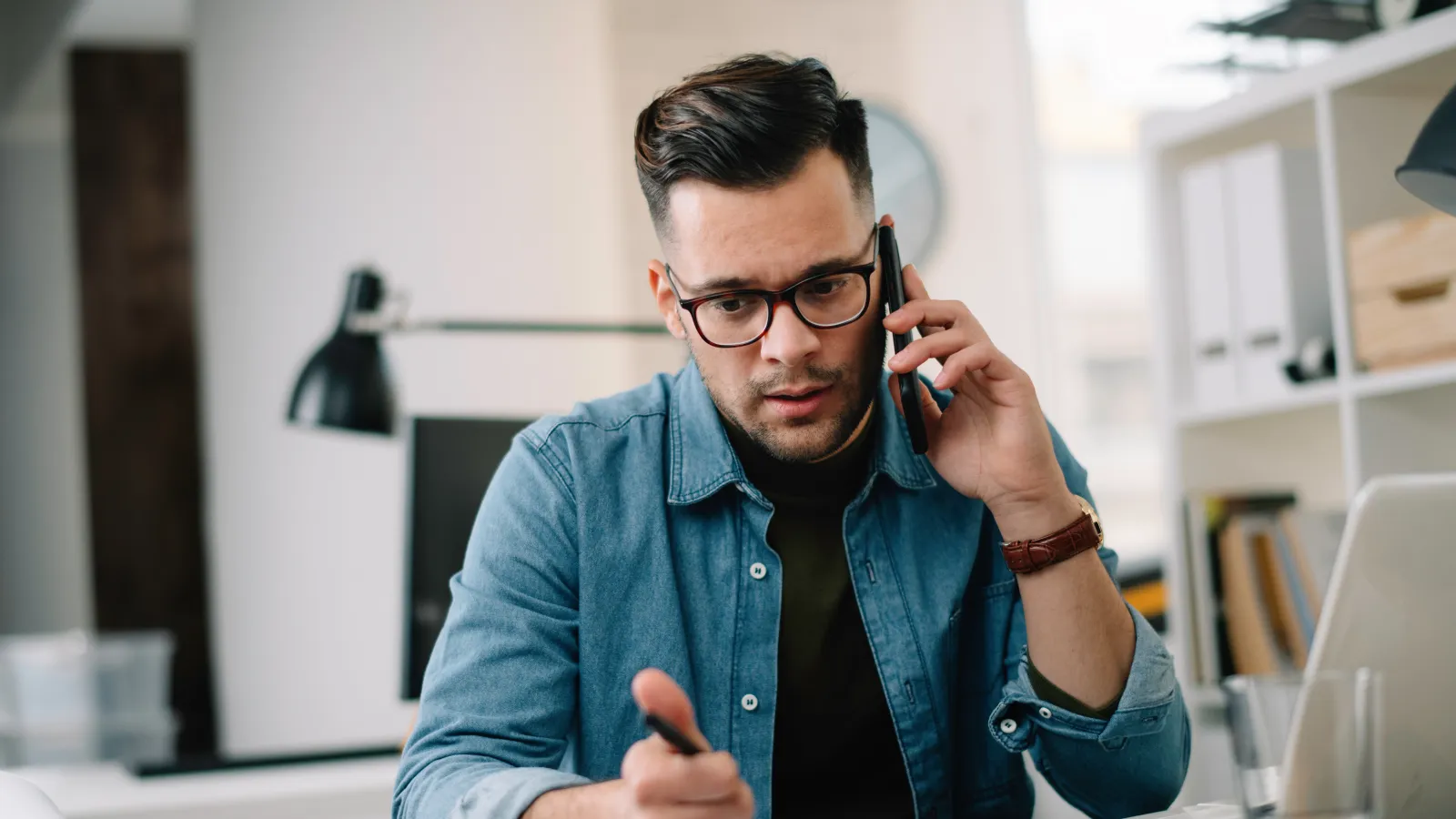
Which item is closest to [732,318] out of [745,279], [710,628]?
[745,279]

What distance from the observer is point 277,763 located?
202 cm

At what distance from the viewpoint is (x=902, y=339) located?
1.18 m

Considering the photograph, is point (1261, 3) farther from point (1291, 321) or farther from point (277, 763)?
point (277, 763)

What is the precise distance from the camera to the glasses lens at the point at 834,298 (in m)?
1.17

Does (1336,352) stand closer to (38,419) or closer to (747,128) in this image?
(747,128)

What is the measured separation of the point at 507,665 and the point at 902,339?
458 millimetres

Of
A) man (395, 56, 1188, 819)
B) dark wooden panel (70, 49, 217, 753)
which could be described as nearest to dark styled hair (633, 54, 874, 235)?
man (395, 56, 1188, 819)

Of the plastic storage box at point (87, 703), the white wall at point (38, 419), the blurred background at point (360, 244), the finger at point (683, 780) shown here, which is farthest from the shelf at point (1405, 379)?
the white wall at point (38, 419)

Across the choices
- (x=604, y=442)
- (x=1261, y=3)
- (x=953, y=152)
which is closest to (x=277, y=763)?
(x=604, y=442)

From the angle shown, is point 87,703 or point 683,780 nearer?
point 683,780

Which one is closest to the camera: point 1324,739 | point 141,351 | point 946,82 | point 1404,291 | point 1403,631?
point 1324,739

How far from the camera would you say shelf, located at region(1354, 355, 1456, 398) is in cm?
174

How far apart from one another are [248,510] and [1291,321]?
98.7 inches

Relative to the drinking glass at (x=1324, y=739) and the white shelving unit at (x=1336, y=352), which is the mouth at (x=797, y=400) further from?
→ the white shelving unit at (x=1336, y=352)
